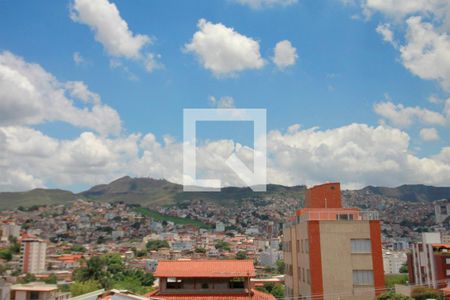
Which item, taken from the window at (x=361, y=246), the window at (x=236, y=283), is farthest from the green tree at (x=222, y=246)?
the window at (x=236, y=283)

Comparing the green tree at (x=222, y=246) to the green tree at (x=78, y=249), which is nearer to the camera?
the green tree at (x=78, y=249)

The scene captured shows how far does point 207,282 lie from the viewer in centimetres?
2458

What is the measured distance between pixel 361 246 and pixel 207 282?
9.85 meters

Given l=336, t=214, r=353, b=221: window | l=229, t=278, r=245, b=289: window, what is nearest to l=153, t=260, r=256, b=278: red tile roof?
l=229, t=278, r=245, b=289: window

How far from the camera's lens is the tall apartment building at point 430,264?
50938 mm

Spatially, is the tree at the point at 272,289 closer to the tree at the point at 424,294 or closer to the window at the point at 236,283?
the tree at the point at 424,294

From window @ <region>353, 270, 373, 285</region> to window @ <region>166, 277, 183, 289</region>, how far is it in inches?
415

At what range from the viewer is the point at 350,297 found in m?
26.2

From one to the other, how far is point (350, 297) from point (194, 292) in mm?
9454

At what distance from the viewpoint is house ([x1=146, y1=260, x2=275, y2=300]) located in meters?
24.1

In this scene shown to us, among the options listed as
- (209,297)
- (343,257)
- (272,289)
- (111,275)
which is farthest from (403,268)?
(209,297)

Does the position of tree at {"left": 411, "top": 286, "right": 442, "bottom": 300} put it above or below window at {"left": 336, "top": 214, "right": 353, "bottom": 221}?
below

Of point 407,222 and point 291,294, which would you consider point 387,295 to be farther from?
point 407,222

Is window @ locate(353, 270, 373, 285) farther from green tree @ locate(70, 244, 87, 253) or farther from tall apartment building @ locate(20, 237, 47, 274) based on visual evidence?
green tree @ locate(70, 244, 87, 253)
